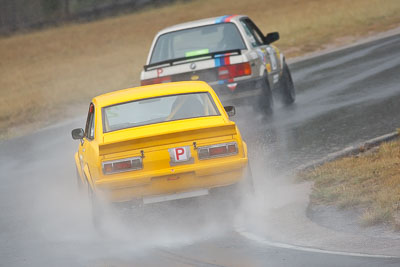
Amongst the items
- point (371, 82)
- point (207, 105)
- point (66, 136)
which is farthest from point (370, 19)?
point (207, 105)

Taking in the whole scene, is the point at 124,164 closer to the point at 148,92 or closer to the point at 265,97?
the point at 148,92

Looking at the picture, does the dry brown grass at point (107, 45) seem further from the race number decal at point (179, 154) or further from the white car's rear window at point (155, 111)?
the race number decal at point (179, 154)

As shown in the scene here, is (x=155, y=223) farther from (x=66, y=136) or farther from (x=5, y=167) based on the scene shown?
(x=66, y=136)

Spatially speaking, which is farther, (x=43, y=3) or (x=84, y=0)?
(x=84, y=0)

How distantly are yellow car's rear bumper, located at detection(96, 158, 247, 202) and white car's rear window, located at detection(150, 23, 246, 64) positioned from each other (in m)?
6.52

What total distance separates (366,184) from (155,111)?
234cm

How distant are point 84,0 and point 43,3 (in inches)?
513

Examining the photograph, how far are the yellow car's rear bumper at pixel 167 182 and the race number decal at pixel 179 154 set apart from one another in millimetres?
85

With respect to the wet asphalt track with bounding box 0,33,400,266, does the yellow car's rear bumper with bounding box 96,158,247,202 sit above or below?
above

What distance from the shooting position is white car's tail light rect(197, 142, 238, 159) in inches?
332

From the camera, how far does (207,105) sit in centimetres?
952

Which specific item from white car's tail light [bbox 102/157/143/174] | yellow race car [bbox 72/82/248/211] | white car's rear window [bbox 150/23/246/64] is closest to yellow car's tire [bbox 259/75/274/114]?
white car's rear window [bbox 150/23/246/64]

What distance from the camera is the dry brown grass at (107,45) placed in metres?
26.6

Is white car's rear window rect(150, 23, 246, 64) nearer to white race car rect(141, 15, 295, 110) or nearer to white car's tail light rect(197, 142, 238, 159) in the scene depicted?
white race car rect(141, 15, 295, 110)
